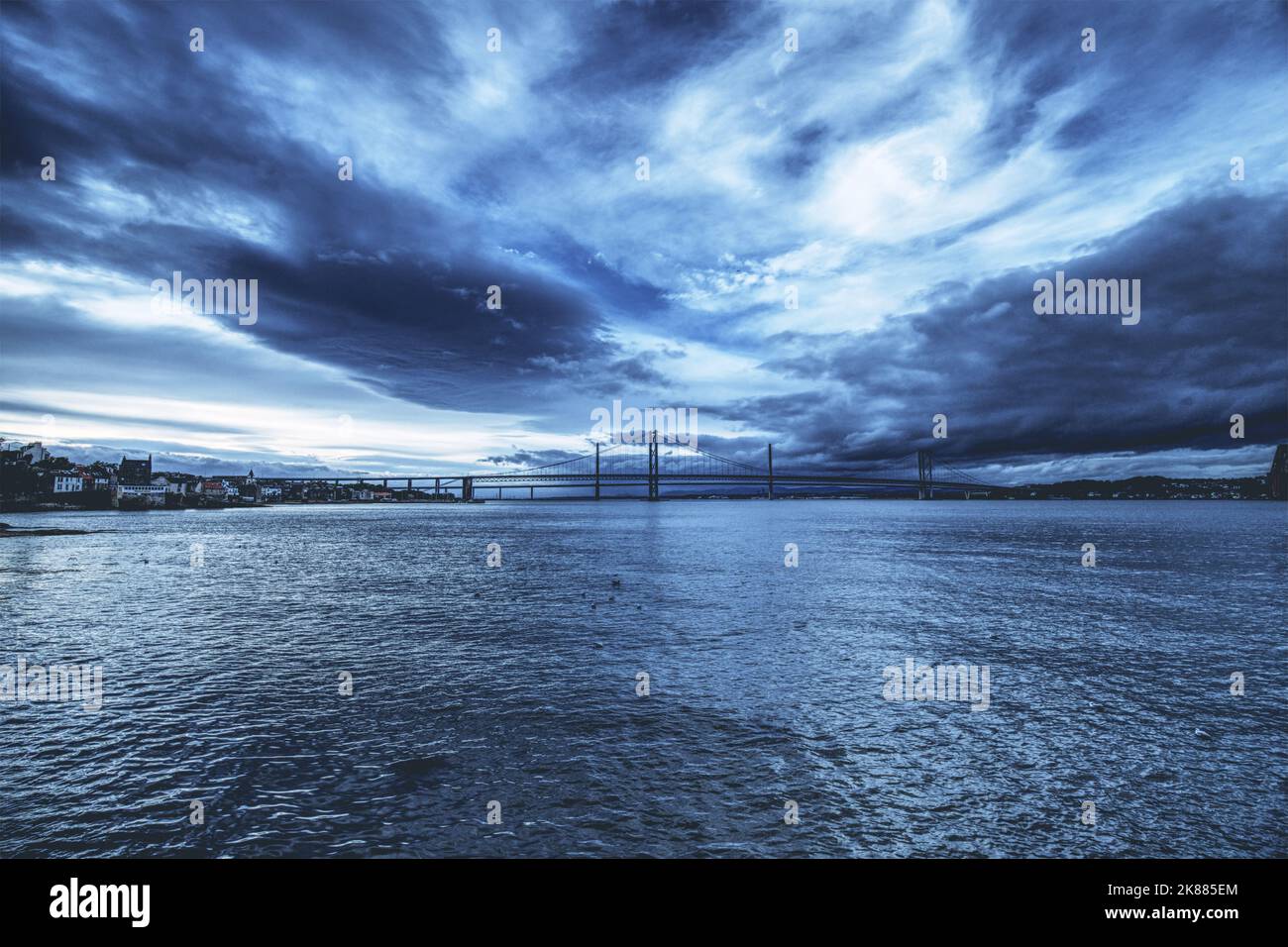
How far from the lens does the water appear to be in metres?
10.2

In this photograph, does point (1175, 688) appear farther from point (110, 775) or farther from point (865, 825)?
point (110, 775)

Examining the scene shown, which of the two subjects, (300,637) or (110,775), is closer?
(110,775)

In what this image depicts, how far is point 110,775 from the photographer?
12.2m

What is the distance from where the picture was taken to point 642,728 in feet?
48.2

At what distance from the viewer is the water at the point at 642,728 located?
1020cm
